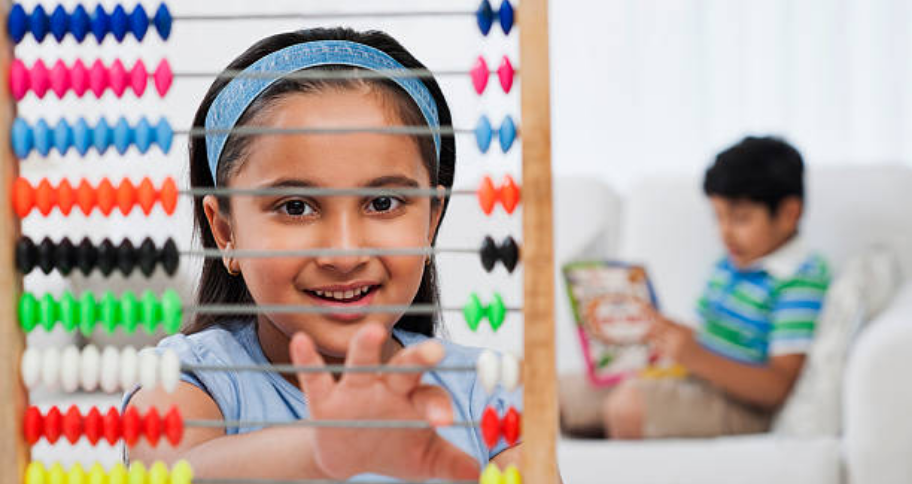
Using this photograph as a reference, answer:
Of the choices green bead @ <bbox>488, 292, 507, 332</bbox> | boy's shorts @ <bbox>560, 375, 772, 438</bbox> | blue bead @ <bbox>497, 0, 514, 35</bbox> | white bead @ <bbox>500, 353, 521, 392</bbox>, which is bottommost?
boy's shorts @ <bbox>560, 375, 772, 438</bbox>

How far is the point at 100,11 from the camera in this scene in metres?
0.87

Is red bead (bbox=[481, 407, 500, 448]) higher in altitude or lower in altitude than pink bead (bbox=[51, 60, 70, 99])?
lower

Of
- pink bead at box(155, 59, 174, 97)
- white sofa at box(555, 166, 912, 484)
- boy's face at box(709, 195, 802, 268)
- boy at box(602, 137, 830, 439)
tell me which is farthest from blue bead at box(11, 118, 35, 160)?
boy's face at box(709, 195, 802, 268)

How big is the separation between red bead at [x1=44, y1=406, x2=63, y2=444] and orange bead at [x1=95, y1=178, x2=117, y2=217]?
159 mm

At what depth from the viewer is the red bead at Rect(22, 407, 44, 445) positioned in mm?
842

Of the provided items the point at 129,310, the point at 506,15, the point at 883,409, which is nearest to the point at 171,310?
the point at 129,310

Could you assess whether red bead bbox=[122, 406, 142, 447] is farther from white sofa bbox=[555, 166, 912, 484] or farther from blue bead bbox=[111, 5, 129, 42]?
white sofa bbox=[555, 166, 912, 484]

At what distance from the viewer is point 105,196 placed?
857 millimetres

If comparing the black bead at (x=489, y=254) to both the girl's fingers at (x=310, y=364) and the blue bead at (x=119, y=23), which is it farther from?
the blue bead at (x=119, y=23)

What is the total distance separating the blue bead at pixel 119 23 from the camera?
0.87 metres

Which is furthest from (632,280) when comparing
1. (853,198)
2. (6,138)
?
(6,138)

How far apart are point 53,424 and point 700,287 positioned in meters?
1.94

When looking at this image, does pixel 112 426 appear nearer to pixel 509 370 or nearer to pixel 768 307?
pixel 509 370

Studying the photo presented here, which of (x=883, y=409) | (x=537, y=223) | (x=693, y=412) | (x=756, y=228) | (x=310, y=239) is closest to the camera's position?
(x=537, y=223)
